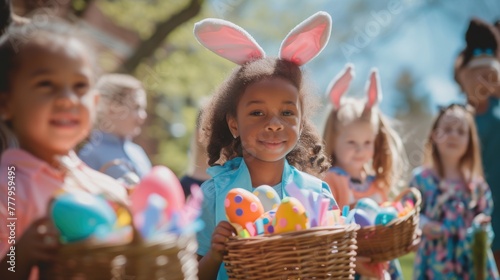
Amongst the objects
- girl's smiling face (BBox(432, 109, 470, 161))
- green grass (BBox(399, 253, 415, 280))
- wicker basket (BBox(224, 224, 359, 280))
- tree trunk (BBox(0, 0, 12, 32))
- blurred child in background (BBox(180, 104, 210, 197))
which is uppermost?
tree trunk (BBox(0, 0, 12, 32))

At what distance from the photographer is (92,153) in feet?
13.1

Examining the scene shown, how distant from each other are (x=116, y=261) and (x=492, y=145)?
436 cm

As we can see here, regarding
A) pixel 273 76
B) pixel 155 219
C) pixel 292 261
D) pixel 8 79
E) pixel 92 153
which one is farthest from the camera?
pixel 92 153

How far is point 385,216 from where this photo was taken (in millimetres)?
2818

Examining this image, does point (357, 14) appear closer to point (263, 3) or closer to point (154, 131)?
point (263, 3)

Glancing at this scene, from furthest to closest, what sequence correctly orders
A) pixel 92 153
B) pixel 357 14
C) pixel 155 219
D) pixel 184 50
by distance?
pixel 357 14 → pixel 184 50 → pixel 92 153 → pixel 155 219

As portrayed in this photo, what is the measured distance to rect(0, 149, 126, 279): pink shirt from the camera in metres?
1.65

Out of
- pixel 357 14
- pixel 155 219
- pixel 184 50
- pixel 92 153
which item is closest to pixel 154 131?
pixel 184 50

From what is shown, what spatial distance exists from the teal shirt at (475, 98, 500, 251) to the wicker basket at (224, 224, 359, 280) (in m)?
3.60

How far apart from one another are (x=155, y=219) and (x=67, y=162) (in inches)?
15.6

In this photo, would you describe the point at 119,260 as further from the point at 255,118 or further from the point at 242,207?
the point at 255,118

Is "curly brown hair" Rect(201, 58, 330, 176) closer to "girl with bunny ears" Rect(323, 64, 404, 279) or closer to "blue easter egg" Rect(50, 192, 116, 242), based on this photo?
"girl with bunny ears" Rect(323, 64, 404, 279)

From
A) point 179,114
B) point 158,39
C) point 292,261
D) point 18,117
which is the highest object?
point 158,39

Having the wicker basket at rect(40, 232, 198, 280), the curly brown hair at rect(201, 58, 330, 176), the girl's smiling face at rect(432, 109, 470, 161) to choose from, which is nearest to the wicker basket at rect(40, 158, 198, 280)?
the wicker basket at rect(40, 232, 198, 280)
